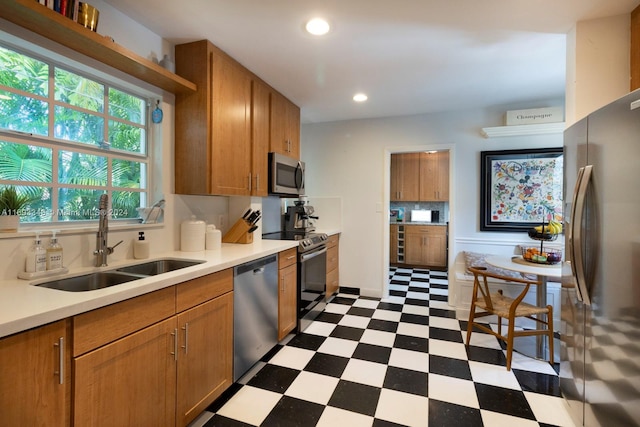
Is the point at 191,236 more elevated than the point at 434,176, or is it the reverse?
the point at 434,176

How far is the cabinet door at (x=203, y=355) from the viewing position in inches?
58.3

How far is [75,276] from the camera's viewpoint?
4.80ft

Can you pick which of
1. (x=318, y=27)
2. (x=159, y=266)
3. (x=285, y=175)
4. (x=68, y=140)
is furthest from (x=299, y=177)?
(x=68, y=140)

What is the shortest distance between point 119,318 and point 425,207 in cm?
553

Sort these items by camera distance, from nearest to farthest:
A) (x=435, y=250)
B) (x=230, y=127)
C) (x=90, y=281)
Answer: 1. (x=90, y=281)
2. (x=230, y=127)
3. (x=435, y=250)

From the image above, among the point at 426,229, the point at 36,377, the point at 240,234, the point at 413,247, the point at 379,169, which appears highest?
the point at 379,169

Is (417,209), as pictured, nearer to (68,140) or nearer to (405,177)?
(405,177)

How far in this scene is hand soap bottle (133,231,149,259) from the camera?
187 cm

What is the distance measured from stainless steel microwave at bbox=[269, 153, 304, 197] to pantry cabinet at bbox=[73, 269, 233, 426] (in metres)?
1.24

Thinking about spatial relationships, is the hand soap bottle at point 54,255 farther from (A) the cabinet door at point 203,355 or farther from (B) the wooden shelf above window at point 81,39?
(B) the wooden shelf above window at point 81,39

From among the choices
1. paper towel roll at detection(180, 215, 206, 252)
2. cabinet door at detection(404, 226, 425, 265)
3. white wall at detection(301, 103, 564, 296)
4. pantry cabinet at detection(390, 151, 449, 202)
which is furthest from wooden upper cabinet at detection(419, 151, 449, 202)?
paper towel roll at detection(180, 215, 206, 252)

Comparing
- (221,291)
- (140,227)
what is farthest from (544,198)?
(140,227)

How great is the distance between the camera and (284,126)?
10.2ft

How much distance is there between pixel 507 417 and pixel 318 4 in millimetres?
2558
